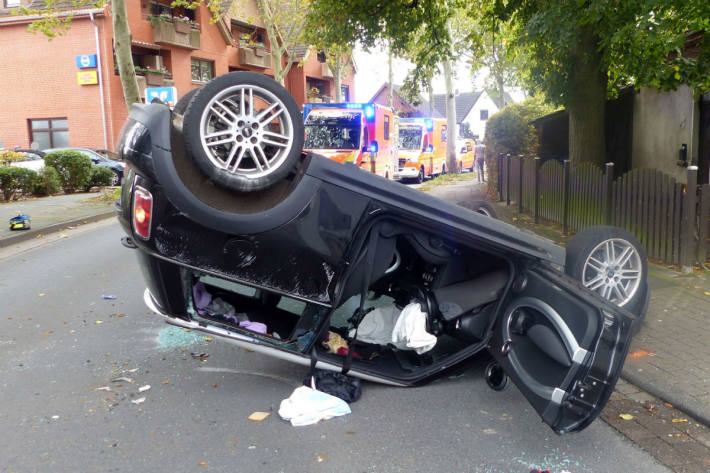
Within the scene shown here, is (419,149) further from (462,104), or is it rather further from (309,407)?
(462,104)

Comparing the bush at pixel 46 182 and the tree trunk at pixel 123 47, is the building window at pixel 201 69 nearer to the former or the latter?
the tree trunk at pixel 123 47

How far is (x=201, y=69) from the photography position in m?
38.5

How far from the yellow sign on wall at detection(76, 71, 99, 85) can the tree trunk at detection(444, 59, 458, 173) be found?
56.1 feet

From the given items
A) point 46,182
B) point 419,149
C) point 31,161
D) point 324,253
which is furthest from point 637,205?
point 419,149

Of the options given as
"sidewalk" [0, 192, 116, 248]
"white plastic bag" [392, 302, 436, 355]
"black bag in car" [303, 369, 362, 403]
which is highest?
"white plastic bag" [392, 302, 436, 355]

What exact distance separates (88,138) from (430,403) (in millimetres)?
31131

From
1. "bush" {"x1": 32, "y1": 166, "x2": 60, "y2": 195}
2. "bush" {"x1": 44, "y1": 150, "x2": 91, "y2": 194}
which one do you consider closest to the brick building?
"bush" {"x1": 44, "y1": 150, "x2": 91, "y2": 194}

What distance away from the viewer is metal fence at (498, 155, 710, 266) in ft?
25.4

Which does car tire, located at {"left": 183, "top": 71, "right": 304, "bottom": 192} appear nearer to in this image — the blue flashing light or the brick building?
the blue flashing light

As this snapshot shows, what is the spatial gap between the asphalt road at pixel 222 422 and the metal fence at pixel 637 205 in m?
4.44

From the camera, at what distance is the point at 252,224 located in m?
3.71

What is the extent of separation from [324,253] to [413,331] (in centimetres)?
79

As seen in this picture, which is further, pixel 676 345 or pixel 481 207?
pixel 481 207

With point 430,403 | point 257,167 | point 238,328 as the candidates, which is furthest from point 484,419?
point 257,167
